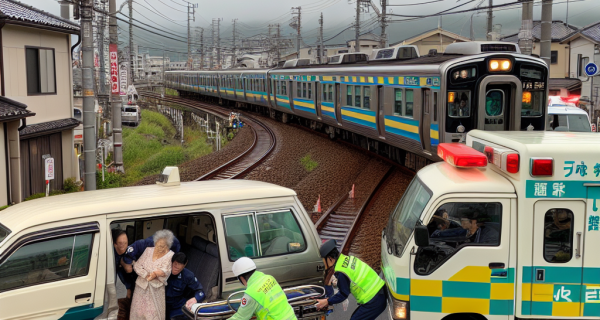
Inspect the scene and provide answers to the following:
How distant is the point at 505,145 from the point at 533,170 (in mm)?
563

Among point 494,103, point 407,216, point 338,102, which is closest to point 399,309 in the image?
point 407,216

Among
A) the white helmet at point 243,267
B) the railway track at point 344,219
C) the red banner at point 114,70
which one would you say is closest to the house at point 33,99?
the red banner at point 114,70

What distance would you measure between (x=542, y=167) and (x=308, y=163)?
43.1 ft

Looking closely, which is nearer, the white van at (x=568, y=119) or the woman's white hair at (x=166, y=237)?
the woman's white hair at (x=166, y=237)

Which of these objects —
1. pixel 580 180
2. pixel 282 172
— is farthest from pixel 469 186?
pixel 282 172

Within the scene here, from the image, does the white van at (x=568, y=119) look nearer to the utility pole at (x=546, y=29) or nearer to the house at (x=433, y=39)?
the utility pole at (x=546, y=29)

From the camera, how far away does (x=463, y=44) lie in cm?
1265

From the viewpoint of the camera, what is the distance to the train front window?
1172 cm

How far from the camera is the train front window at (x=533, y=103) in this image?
1172 cm

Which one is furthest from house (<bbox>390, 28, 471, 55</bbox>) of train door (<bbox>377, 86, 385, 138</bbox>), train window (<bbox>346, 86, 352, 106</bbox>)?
train door (<bbox>377, 86, 385, 138</bbox>)

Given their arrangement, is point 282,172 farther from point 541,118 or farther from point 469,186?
point 469,186

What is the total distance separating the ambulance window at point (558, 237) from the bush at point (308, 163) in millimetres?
12388

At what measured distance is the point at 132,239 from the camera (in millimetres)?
6434

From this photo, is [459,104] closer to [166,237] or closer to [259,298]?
[166,237]
